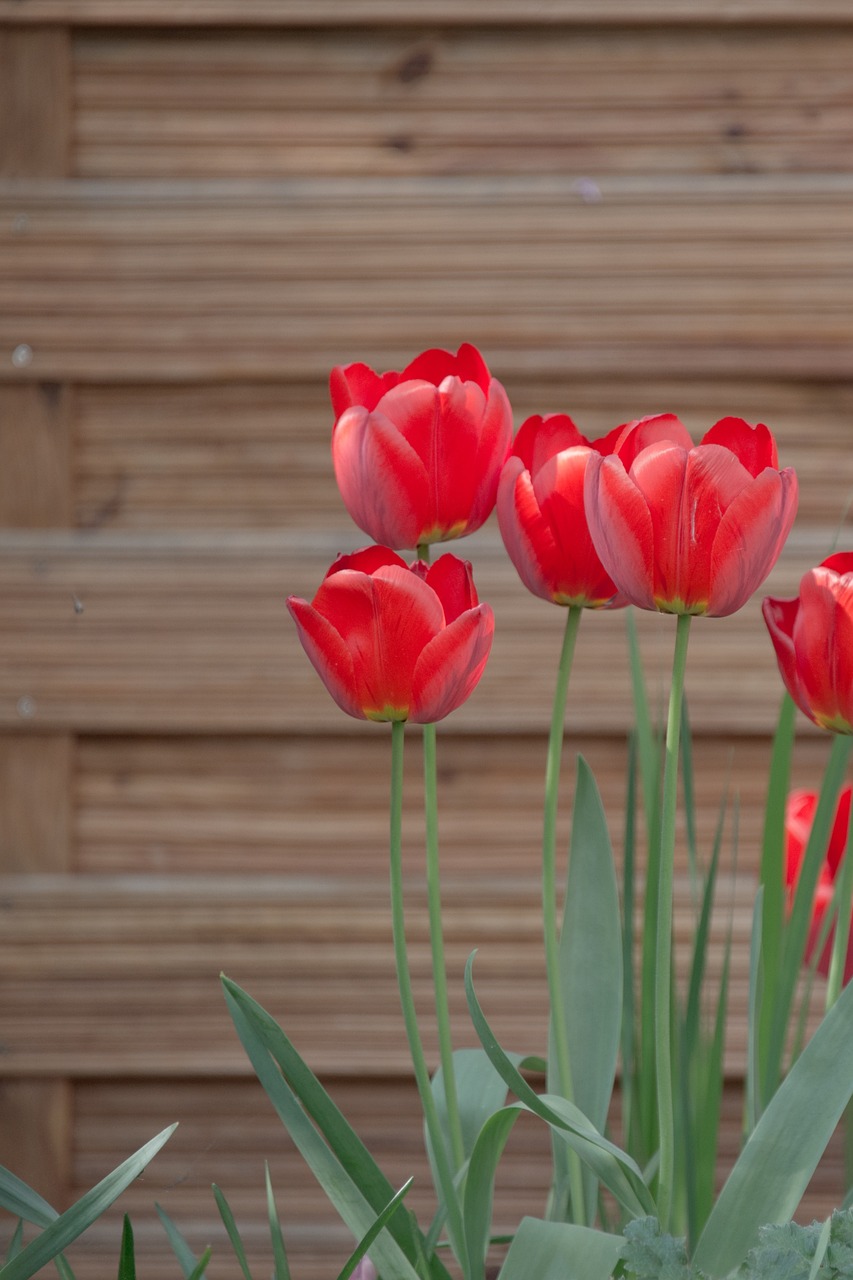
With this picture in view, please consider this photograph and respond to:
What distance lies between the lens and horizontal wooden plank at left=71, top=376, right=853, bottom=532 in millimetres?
1017

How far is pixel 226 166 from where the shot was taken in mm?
1004

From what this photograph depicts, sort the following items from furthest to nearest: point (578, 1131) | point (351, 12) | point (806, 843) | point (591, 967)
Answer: point (351, 12) → point (806, 843) → point (591, 967) → point (578, 1131)

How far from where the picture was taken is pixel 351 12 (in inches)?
38.6

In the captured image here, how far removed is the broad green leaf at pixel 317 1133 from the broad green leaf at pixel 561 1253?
0.15 feet

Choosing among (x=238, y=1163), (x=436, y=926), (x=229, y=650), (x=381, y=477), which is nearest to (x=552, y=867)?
(x=436, y=926)

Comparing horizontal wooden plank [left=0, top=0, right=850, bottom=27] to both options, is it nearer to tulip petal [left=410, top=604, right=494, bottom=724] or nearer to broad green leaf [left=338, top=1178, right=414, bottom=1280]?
tulip petal [left=410, top=604, right=494, bottom=724]

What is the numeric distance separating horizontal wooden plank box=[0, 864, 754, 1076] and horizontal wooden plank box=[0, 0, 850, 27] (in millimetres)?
715

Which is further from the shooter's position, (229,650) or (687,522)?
(229,650)

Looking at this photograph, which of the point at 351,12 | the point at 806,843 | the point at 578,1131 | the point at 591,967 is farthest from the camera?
the point at 351,12

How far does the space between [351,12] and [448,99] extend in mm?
103

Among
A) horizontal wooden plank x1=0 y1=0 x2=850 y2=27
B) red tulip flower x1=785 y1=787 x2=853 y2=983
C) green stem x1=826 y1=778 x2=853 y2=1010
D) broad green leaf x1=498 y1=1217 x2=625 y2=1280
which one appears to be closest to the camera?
broad green leaf x1=498 y1=1217 x2=625 y2=1280

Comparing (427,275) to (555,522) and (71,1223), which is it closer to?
(555,522)

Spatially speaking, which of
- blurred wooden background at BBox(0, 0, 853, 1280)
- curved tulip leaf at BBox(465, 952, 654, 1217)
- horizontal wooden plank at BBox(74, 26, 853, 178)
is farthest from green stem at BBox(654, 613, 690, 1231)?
horizontal wooden plank at BBox(74, 26, 853, 178)

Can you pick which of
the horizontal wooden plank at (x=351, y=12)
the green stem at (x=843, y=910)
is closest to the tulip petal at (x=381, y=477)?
the green stem at (x=843, y=910)
